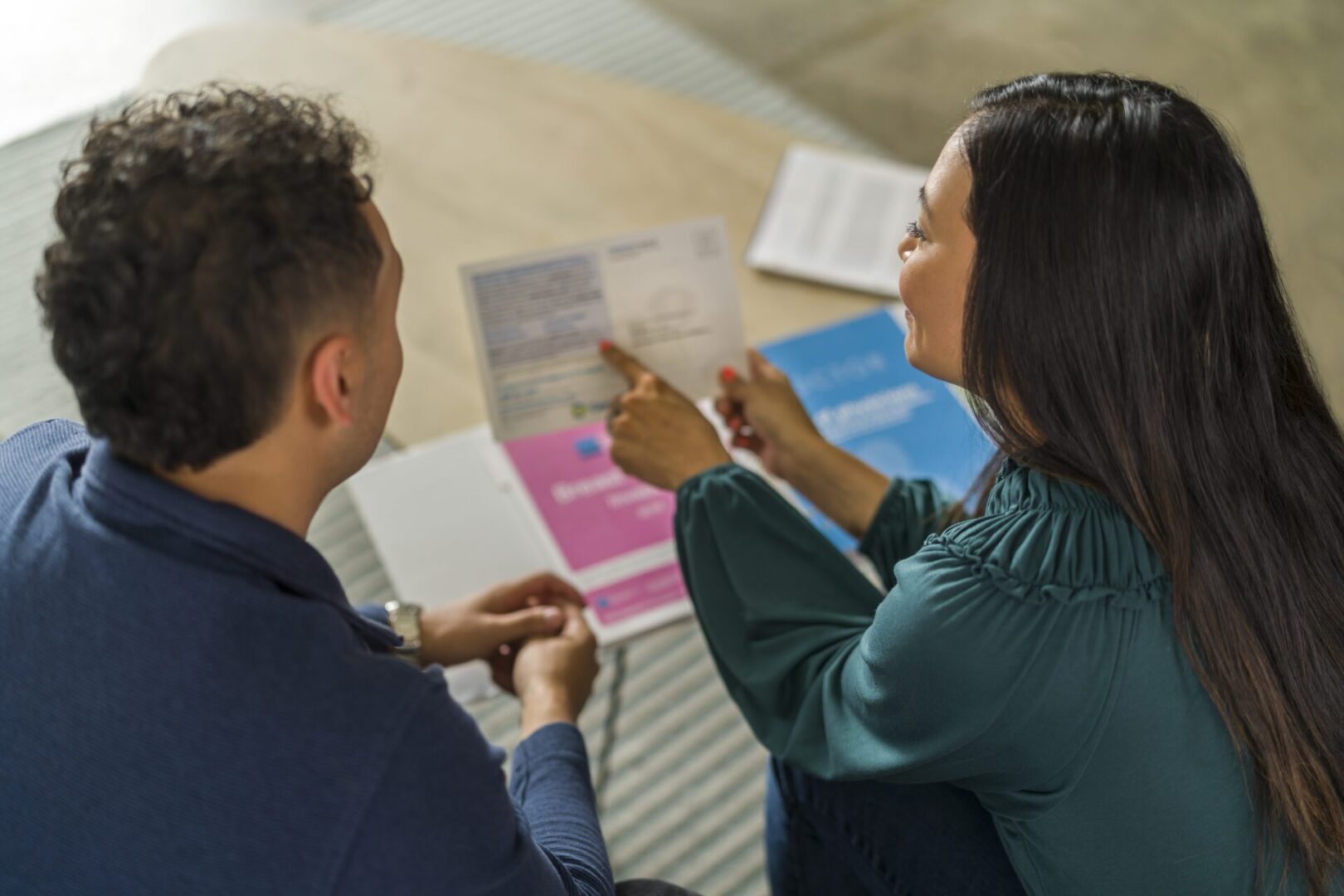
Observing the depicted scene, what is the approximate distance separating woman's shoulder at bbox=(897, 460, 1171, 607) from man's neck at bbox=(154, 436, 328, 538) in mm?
485

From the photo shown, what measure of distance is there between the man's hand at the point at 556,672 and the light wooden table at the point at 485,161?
365 mm

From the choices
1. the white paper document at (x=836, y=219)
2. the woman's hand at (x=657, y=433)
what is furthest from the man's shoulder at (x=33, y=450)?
the white paper document at (x=836, y=219)

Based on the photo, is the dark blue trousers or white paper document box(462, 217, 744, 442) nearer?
the dark blue trousers

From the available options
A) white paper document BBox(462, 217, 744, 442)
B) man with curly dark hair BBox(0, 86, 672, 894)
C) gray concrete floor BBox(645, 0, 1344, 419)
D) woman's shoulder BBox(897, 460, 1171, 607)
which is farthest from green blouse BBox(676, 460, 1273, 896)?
gray concrete floor BBox(645, 0, 1344, 419)

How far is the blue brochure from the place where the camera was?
1490 mm

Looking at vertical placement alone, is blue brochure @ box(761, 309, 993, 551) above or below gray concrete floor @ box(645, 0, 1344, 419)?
above

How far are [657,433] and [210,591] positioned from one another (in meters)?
0.62

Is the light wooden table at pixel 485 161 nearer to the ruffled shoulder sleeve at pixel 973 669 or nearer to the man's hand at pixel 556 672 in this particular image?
the man's hand at pixel 556 672

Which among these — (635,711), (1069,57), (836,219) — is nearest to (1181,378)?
(836,219)

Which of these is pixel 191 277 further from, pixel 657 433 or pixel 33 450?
pixel 657 433

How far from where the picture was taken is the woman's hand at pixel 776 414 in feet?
4.54

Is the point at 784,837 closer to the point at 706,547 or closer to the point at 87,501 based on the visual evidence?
the point at 706,547

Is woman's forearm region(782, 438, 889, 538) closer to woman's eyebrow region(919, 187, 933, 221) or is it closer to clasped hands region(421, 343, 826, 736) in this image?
clasped hands region(421, 343, 826, 736)

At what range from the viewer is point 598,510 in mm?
1443
